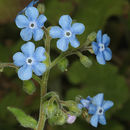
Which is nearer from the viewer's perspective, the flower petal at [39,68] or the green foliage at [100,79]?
the flower petal at [39,68]

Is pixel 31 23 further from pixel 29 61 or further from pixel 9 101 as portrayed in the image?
pixel 9 101

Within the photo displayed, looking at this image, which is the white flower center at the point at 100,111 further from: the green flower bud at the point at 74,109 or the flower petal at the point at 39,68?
the flower petal at the point at 39,68

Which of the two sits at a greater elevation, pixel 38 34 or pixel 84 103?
pixel 38 34

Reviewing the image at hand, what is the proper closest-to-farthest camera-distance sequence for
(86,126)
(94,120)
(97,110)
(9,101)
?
(94,120) < (97,110) < (9,101) < (86,126)

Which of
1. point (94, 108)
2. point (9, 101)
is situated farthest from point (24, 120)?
point (9, 101)

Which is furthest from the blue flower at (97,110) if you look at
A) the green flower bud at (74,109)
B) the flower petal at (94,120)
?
the green flower bud at (74,109)

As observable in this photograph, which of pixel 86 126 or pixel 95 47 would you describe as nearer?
pixel 95 47
